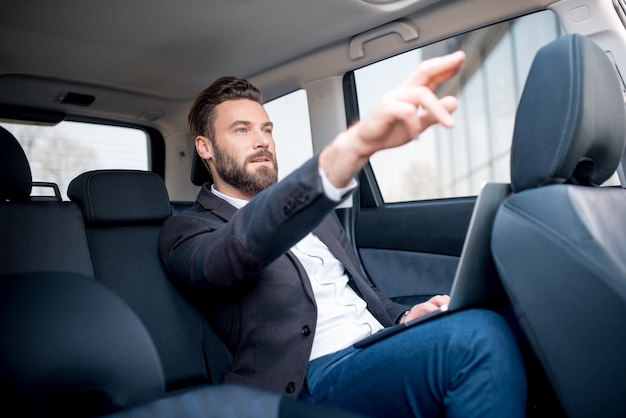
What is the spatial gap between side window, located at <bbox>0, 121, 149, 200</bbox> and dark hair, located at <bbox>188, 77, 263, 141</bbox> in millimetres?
577

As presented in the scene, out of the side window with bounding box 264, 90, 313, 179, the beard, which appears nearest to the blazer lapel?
the beard

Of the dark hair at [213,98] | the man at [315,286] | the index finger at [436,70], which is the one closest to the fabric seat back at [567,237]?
the man at [315,286]

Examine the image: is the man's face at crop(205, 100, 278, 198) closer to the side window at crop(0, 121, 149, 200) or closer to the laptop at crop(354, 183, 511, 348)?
the side window at crop(0, 121, 149, 200)

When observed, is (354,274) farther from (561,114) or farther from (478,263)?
(561,114)

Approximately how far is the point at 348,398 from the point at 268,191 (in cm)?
52

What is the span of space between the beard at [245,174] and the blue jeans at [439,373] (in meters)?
0.71

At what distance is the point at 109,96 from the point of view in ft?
8.81

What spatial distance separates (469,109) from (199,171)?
6.48 ft

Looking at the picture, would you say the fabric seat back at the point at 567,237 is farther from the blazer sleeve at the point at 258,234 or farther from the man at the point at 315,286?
the blazer sleeve at the point at 258,234

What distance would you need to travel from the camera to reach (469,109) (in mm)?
3393

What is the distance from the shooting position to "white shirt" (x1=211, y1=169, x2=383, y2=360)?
4.78 ft

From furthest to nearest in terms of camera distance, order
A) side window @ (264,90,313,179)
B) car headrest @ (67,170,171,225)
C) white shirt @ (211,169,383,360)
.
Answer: side window @ (264,90,313,179) → car headrest @ (67,170,171,225) → white shirt @ (211,169,383,360)

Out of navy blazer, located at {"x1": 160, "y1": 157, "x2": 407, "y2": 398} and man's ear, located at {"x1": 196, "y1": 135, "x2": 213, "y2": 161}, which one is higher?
man's ear, located at {"x1": 196, "y1": 135, "x2": 213, "y2": 161}

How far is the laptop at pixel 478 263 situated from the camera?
Answer: 108 centimetres
